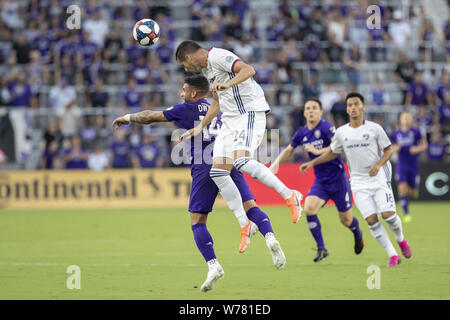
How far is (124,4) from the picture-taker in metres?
28.0

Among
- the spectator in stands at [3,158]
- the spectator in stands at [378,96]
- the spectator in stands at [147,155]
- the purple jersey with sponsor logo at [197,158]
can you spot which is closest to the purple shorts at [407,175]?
the spectator in stands at [378,96]

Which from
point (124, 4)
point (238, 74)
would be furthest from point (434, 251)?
point (124, 4)

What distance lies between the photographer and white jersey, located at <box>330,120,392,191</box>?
11.1 meters

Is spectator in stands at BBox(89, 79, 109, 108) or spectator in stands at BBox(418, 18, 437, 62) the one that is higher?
spectator in stands at BBox(418, 18, 437, 62)

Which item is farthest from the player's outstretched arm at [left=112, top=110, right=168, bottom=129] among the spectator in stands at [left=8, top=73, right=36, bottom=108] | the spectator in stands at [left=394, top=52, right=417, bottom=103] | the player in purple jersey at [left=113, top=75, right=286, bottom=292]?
the spectator in stands at [left=394, top=52, right=417, bottom=103]

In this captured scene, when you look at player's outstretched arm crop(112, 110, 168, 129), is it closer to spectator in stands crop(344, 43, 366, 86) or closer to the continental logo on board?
the continental logo on board

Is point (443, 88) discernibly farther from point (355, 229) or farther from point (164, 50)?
point (355, 229)

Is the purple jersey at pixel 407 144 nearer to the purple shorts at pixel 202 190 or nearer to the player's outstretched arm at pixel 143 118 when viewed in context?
the purple shorts at pixel 202 190

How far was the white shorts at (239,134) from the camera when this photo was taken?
929 cm

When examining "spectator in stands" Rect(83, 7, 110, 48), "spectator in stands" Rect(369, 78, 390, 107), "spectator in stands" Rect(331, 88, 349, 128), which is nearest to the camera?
"spectator in stands" Rect(331, 88, 349, 128)

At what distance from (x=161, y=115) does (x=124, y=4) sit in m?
19.6

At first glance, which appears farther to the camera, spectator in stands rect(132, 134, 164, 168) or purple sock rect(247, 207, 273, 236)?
spectator in stands rect(132, 134, 164, 168)

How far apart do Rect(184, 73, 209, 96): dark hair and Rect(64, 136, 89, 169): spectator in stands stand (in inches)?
575

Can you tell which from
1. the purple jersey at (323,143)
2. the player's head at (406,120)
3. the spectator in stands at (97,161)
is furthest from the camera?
the spectator in stands at (97,161)
